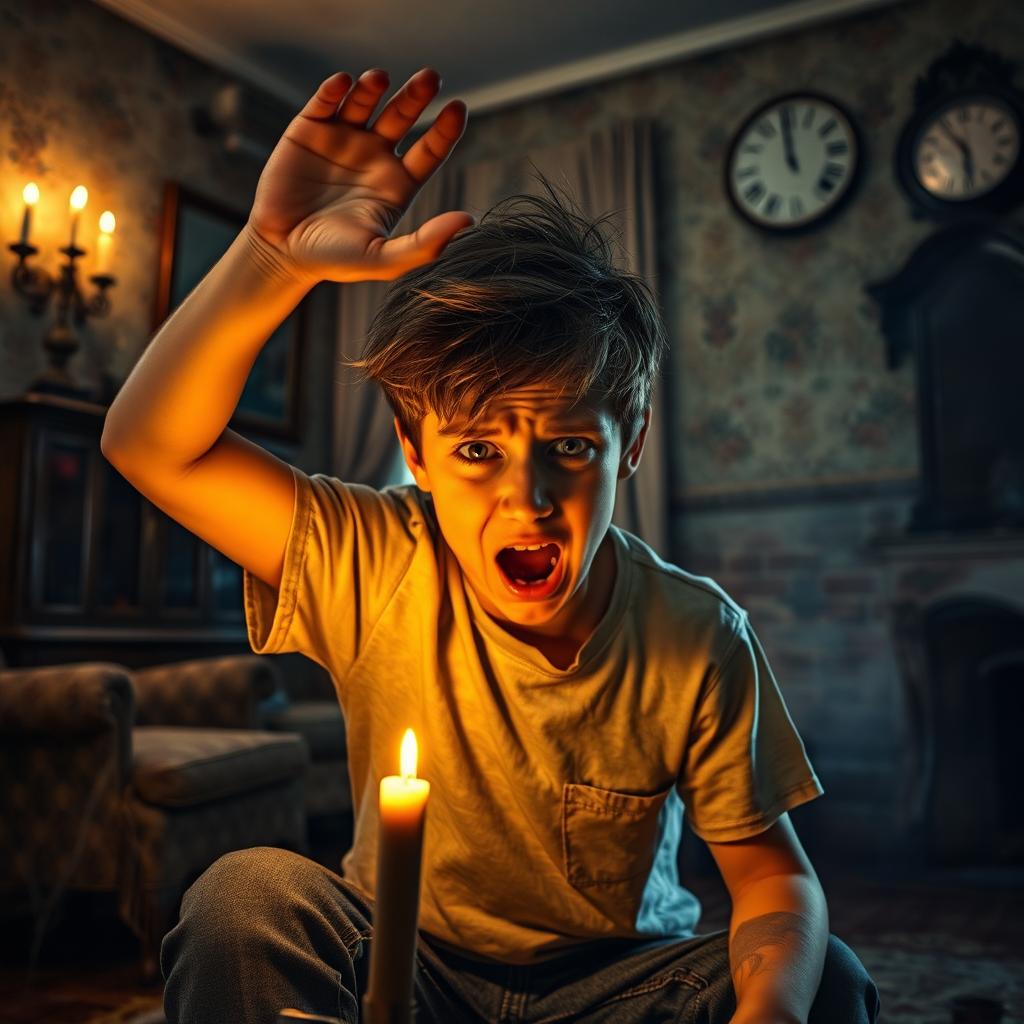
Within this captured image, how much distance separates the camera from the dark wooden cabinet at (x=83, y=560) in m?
3.39

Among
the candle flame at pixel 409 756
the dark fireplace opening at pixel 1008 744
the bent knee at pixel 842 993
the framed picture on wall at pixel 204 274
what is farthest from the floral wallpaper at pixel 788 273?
the candle flame at pixel 409 756

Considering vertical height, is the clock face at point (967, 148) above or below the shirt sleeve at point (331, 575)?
above

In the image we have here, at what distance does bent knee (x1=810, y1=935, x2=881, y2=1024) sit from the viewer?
35.0 inches

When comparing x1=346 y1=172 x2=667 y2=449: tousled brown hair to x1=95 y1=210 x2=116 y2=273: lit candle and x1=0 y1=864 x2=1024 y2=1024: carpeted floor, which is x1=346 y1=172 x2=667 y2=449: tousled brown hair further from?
x1=95 y1=210 x2=116 y2=273: lit candle

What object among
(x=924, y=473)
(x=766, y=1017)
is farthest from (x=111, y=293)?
(x=766, y=1017)

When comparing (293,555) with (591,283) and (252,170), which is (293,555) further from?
(252,170)

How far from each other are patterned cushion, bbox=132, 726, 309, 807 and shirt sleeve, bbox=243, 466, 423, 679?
1.47m

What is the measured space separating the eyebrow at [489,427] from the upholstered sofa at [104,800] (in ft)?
5.57

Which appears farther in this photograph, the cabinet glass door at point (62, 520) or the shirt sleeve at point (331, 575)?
the cabinet glass door at point (62, 520)

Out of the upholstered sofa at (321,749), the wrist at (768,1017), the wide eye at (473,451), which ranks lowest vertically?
the upholstered sofa at (321,749)

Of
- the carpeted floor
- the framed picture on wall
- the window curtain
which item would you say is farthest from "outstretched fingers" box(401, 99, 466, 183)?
the framed picture on wall

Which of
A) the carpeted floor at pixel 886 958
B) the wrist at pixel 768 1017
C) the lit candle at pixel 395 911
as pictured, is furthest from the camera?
the carpeted floor at pixel 886 958

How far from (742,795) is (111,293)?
3813 mm

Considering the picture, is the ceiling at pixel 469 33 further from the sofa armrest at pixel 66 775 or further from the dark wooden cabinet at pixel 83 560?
the sofa armrest at pixel 66 775
